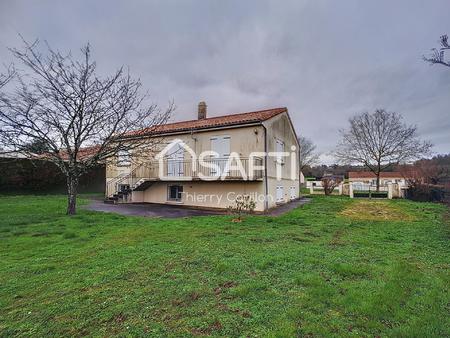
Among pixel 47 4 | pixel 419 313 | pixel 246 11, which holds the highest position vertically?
pixel 246 11

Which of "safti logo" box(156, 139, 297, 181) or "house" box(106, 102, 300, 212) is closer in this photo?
"safti logo" box(156, 139, 297, 181)

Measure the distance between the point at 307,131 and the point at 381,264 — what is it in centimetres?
4688

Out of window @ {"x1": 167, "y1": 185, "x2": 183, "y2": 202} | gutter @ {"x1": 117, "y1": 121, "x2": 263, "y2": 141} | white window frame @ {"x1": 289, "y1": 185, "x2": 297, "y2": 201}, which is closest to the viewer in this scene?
gutter @ {"x1": 117, "y1": 121, "x2": 263, "y2": 141}

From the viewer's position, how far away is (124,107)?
39.9 ft

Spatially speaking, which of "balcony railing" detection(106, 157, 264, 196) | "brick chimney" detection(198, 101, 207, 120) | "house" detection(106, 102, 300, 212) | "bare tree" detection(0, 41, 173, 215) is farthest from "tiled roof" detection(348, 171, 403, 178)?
"bare tree" detection(0, 41, 173, 215)

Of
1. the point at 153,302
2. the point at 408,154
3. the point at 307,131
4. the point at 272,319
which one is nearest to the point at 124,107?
the point at 153,302

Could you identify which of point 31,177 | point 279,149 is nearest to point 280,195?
point 279,149

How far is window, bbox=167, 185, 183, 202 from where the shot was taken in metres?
16.7

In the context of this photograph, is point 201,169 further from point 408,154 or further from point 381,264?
point 408,154

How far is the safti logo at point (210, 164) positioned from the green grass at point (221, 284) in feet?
20.3

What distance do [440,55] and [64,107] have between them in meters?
13.6

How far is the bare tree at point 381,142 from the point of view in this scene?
2872 centimetres

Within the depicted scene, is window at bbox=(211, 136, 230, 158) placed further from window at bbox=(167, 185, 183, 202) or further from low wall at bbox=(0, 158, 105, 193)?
low wall at bbox=(0, 158, 105, 193)

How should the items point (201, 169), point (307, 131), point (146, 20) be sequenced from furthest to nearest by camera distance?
point (307, 131) → point (201, 169) → point (146, 20)
